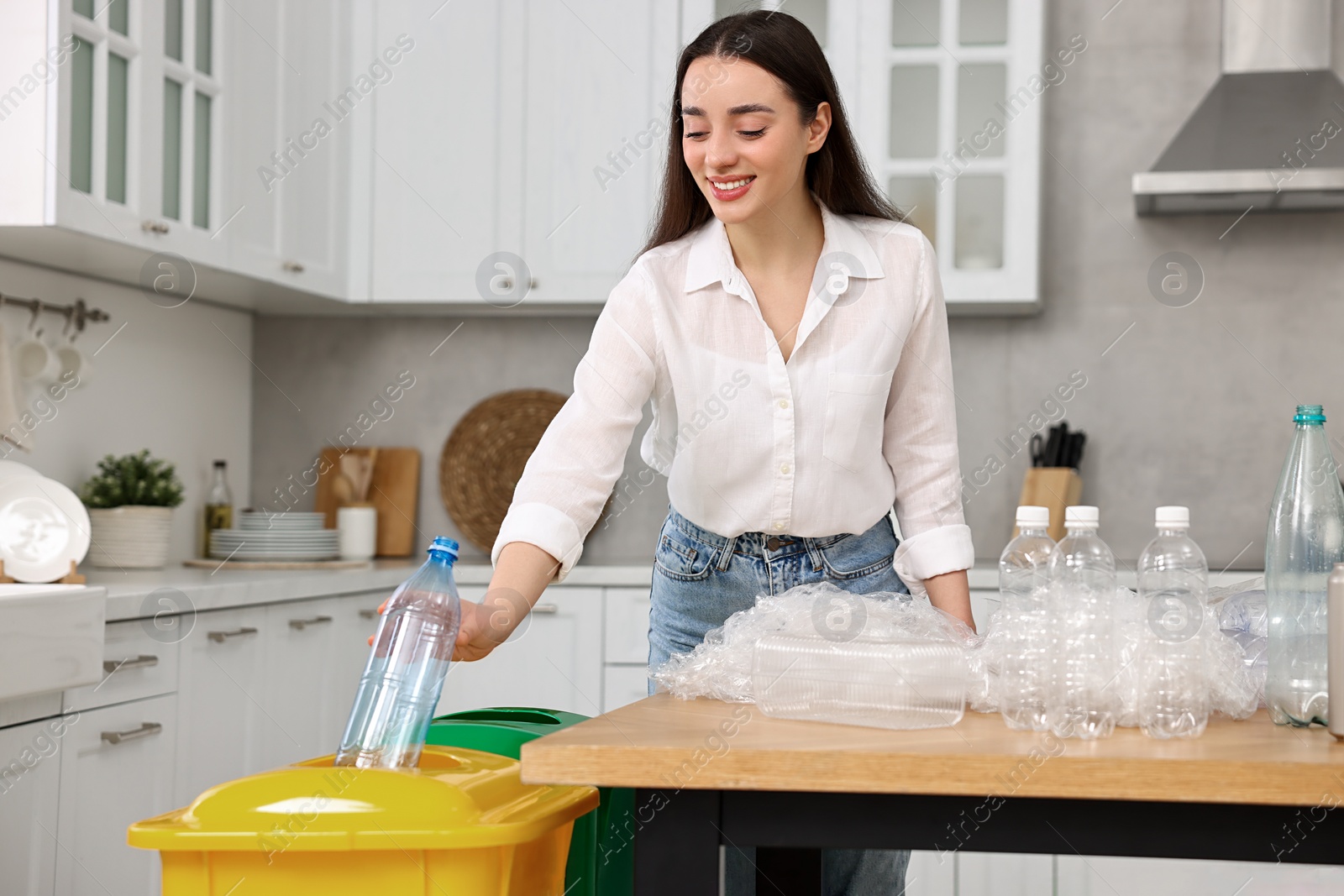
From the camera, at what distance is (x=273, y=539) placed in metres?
3.21

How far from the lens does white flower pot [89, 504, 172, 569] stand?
2.82 metres

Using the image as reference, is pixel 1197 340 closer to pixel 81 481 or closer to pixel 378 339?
pixel 378 339

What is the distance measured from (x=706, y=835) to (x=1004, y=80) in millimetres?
2755

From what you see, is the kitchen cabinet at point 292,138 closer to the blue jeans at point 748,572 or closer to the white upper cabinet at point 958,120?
the white upper cabinet at point 958,120

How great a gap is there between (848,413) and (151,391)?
7.60 ft

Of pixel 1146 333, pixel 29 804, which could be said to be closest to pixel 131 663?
pixel 29 804

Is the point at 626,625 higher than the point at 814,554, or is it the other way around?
the point at 814,554

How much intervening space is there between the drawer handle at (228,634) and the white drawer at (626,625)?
83cm

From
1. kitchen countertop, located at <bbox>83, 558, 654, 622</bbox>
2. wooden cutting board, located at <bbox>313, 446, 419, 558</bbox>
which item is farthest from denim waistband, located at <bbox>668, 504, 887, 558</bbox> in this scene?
wooden cutting board, located at <bbox>313, 446, 419, 558</bbox>

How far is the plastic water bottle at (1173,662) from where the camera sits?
3.07 ft

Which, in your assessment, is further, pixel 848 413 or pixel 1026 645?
pixel 848 413

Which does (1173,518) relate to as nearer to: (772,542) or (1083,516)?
(1083,516)

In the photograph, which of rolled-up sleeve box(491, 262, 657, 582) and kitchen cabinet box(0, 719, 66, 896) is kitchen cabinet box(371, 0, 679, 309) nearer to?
kitchen cabinet box(0, 719, 66, 896)

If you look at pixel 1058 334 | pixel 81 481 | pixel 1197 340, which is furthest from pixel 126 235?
pixel 1197 340
